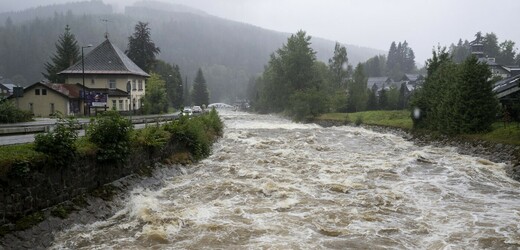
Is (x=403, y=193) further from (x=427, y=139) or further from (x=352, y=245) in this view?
(x=427, y=139)

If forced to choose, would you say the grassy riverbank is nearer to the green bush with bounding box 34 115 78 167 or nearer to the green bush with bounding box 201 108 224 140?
the green bush with bounding box 201 108 224 140

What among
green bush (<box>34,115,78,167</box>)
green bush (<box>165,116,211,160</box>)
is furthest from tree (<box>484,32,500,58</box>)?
green bush (<box>34,115,78,167</box>)

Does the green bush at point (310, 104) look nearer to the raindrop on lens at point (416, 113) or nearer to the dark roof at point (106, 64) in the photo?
the dark roof at point (106, 64)

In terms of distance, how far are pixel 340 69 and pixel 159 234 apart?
81.1 m

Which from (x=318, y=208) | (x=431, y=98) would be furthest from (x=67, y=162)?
(x=431, y=98)

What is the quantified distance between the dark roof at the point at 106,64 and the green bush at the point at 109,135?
125ft

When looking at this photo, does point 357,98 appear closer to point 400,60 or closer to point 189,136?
point 189,136

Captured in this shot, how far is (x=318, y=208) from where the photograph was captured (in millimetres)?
14219

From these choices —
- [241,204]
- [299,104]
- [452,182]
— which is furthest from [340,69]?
[241,204]

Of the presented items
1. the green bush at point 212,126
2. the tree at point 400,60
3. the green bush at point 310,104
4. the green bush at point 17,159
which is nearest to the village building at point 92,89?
the green bush at point 212,126

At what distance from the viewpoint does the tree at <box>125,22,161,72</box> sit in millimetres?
69188

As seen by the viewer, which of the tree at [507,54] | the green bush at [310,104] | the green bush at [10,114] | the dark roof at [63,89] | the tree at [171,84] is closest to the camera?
the green bush at [10,114]

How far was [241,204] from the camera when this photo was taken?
14680 mm

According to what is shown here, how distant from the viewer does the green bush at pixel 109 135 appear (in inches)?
597
